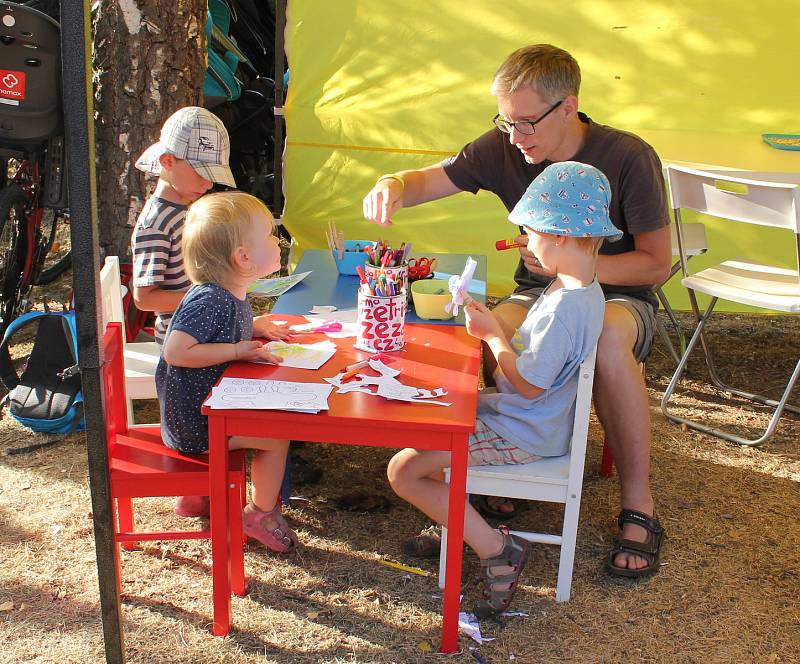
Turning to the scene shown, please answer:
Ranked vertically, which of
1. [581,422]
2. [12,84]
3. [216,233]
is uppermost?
[12,84]

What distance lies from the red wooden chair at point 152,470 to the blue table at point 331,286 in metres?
0.50

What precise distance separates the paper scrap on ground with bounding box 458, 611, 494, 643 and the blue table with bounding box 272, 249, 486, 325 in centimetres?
80

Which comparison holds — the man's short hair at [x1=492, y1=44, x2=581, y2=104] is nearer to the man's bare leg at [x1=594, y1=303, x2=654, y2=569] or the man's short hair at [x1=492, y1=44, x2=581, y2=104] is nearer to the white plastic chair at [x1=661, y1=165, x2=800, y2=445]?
the man's bare leg at [x1=594, y1=303, x2=654, y2=569]

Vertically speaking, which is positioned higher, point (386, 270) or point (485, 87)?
point (485, 87)

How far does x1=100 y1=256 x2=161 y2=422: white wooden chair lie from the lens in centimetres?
250

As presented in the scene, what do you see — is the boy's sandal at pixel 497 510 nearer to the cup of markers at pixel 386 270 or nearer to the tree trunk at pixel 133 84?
the cup of markers at pixel 386 270

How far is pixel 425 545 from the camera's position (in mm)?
2730

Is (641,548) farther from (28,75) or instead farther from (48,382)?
(28,75)

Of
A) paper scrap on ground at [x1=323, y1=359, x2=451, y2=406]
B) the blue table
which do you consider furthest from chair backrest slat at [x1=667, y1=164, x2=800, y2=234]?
paper scrap on ground at [x1=323, y1=359, x2=451, y2=406]

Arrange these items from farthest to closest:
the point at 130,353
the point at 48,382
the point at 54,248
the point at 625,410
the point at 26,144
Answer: the point at 54,248
the point at 26,144
the point at 48,382
the point at 130,353
the point at 625,410

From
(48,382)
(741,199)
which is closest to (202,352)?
(48,382)

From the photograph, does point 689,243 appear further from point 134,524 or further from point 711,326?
point 134,524

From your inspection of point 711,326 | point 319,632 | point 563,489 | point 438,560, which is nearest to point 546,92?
point 563,489

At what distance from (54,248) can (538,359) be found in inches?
161
